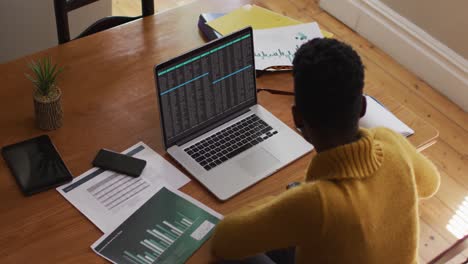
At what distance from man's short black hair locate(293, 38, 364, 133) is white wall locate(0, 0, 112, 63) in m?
1.74

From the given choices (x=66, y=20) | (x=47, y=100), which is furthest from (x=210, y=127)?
(x=66, y=20)

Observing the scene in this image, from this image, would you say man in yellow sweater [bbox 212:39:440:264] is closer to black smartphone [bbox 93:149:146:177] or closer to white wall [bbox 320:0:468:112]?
black smartphone [bbox 93:149:146:177]

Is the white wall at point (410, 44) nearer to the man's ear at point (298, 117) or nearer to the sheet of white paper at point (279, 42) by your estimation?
the sheet of white paper at point (279, 42)

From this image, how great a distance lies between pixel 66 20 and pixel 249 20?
23.6 inches

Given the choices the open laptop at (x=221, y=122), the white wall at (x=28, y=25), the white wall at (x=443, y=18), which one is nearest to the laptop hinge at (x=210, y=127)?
the open laptop at (x=221, y=122)

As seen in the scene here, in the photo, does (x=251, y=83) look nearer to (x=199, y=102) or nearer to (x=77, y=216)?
(x=199, y=102)

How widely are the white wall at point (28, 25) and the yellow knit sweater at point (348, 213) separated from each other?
5.60 feet

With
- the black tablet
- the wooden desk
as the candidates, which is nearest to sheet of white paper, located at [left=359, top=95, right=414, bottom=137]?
the wooden desk

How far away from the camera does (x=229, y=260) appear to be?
4.54ft

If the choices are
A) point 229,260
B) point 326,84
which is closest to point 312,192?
point 326,84

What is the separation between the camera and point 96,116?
5.41ft

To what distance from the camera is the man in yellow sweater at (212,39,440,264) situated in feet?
3.76

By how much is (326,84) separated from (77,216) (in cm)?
67

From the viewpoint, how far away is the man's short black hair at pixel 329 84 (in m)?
1.13
